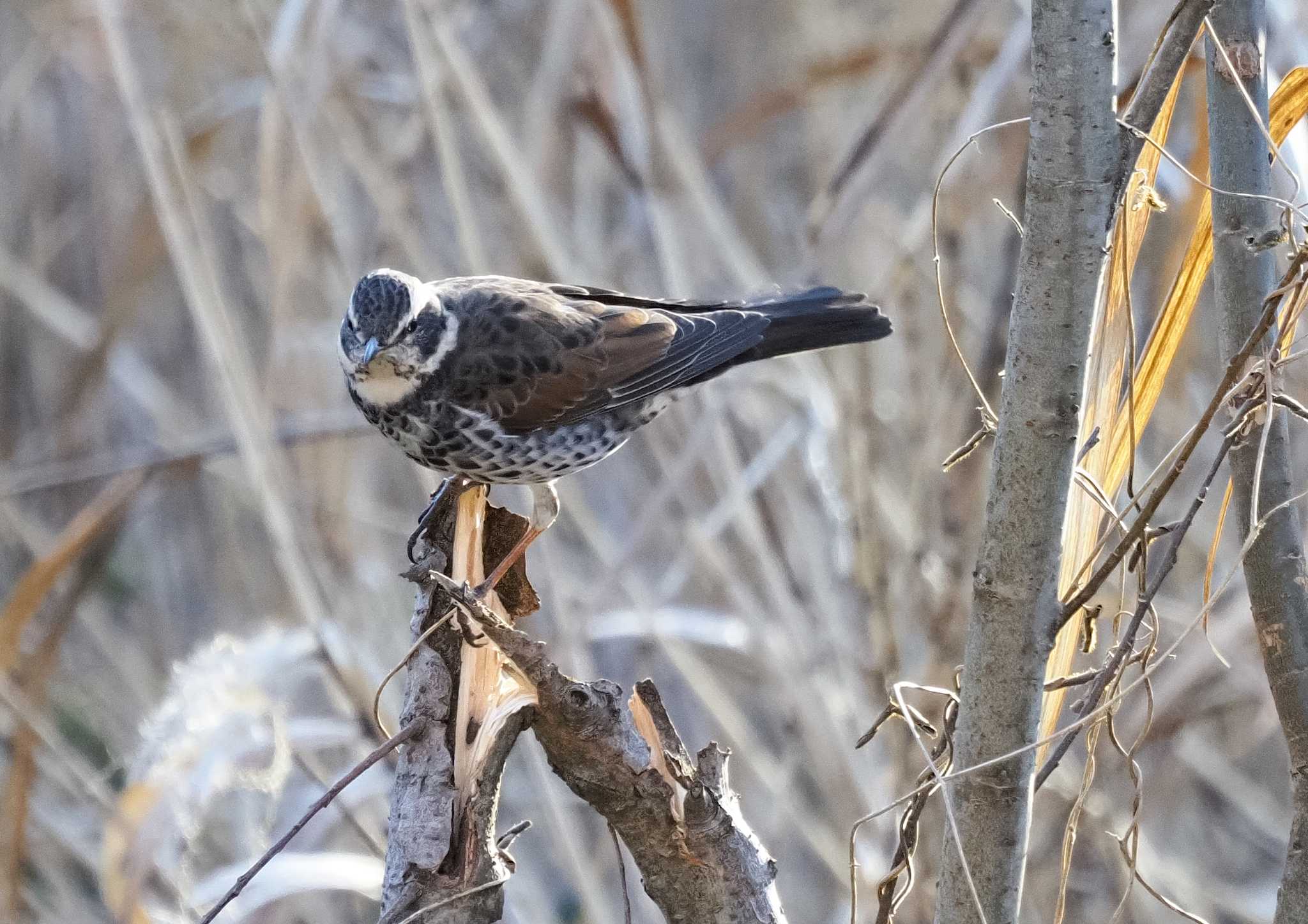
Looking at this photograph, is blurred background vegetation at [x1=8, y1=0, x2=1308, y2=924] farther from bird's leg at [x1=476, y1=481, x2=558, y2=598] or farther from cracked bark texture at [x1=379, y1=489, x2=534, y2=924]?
cracked bark texture at [x1=379, y1=489, x2=534, y2=924]

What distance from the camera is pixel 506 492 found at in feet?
11.7

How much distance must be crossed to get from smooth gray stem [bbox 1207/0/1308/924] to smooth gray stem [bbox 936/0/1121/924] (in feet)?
0.94

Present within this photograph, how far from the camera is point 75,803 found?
4.10 meters

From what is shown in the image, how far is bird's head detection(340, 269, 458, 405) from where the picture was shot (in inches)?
93.6

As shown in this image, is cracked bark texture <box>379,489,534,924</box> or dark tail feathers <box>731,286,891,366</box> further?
dark tail feathers <box>731,286,891,366</box>

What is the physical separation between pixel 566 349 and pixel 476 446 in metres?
0.33

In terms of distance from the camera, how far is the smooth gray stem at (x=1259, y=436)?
1.33 m

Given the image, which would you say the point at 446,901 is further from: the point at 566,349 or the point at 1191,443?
the point at 566,349

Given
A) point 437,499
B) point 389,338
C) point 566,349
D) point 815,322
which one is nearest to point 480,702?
point 437,499

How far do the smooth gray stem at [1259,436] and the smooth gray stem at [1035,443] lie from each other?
29 centimetres

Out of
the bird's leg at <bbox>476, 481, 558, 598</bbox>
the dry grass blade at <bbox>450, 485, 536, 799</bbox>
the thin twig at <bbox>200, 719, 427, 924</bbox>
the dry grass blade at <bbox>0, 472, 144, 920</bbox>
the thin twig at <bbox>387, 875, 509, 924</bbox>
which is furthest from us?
the dry grass blade at <bbox>0, 472, 144, 920</bbox>

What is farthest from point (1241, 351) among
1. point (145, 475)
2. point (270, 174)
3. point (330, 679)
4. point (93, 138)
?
point (93, 138)

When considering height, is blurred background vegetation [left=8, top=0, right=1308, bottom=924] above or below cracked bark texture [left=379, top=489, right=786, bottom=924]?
above

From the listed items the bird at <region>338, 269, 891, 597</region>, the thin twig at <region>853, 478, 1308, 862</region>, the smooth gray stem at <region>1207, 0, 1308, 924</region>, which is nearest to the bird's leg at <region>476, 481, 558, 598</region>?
the bird at <region>338, 269, 891, 597</region>
